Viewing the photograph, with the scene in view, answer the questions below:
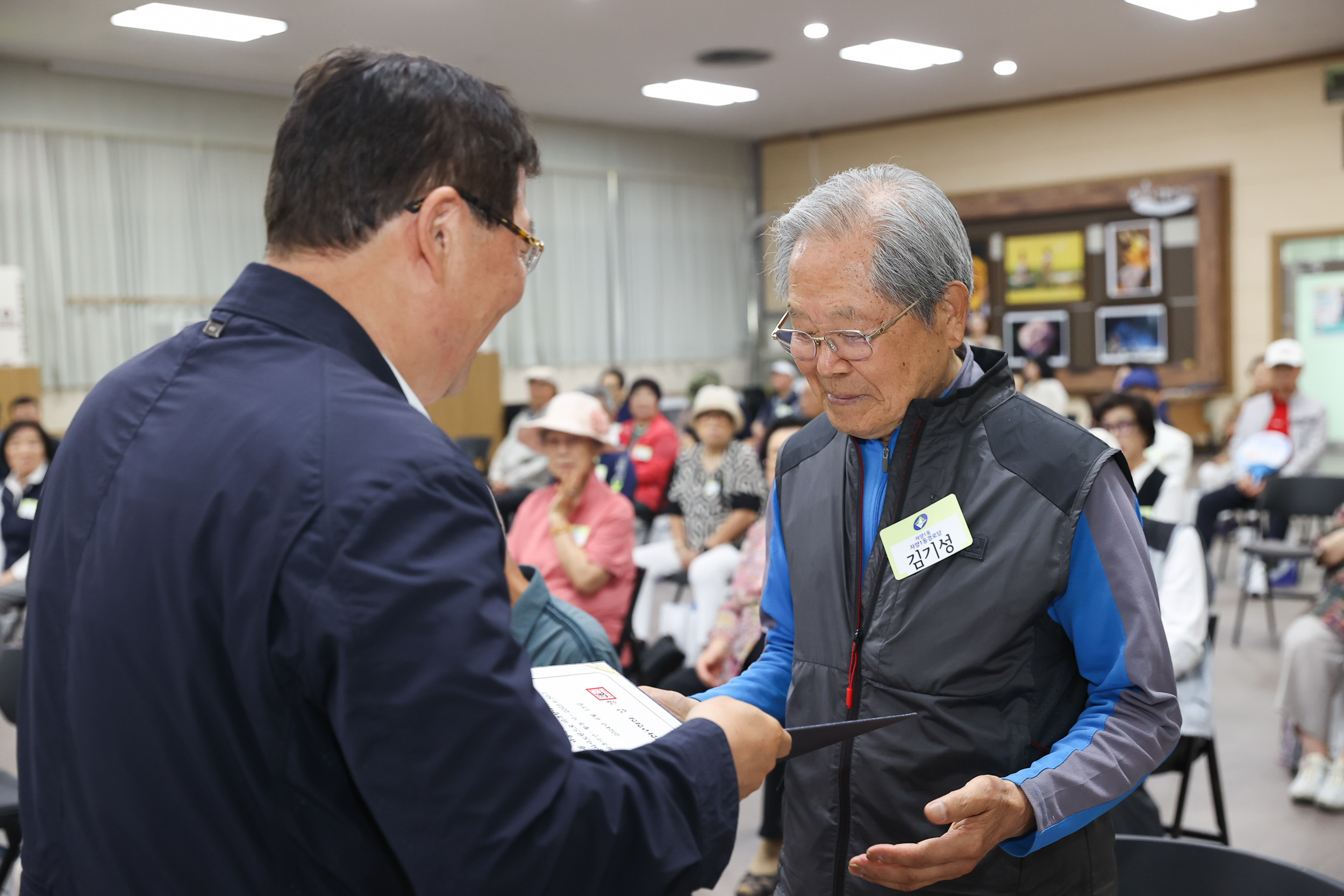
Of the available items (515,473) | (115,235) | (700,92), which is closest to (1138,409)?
(515,473)

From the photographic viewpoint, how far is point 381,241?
2.87ft

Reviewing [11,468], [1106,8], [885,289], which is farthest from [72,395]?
[885,289]

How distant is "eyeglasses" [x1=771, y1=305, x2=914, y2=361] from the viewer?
4.52 feet

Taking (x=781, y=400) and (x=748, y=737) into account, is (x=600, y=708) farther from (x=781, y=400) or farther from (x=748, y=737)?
(x=781, y=400)

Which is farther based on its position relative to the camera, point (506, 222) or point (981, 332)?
point (981, 332)

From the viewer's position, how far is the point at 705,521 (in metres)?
5.66

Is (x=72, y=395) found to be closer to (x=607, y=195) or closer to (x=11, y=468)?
(x=11, y=468)

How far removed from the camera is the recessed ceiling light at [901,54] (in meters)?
9.02

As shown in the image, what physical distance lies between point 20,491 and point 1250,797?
5.86 metres

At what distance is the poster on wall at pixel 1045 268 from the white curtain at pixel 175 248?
4059 millimetres

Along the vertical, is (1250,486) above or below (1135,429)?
below

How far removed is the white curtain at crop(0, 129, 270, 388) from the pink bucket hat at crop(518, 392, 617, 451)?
6.19m

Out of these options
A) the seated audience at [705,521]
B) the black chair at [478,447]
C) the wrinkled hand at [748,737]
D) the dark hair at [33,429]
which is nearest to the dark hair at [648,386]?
the black chair at [478,447]

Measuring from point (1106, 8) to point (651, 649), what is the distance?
672 cm
